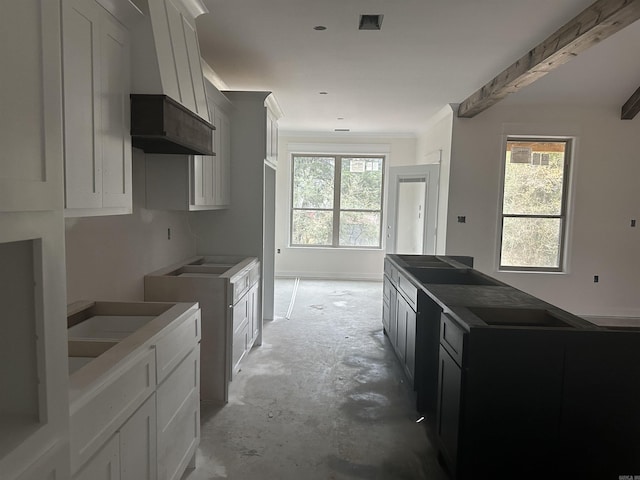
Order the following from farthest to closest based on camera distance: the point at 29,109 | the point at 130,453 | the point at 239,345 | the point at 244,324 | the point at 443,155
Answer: the point at 443,155 → the point at 244,324 → the point at 239,345 → the point at 130,453 → the point at 29,109

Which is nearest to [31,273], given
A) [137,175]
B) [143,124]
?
[143,124]

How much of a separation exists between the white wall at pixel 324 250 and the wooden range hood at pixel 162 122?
533 cm

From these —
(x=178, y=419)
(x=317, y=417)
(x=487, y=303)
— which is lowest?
(x=317, y=417)

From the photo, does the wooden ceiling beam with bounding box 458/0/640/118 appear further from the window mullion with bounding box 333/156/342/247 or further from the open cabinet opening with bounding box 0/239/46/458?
the window mullion with bounding box 333/156/342/247

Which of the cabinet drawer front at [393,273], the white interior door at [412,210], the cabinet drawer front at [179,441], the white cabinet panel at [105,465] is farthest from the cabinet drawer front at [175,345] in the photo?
the white interior door at [412,210]

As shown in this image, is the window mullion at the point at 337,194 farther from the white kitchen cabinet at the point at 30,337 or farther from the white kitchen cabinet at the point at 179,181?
the white kitchen cabinet at the point at 30,337

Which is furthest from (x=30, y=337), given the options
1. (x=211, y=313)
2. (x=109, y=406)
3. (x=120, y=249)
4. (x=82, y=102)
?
(x=211, y=313)

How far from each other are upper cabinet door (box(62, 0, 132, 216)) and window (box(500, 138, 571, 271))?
5020 mm

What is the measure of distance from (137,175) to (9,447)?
2267mm

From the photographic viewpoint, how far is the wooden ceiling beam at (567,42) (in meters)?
2.65

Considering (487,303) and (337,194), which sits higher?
(337,194)

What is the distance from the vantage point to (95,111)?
5.69 ft

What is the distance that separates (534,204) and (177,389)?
5295mm

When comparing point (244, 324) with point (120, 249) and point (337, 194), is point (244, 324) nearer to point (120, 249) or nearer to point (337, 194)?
point (120, 249)
